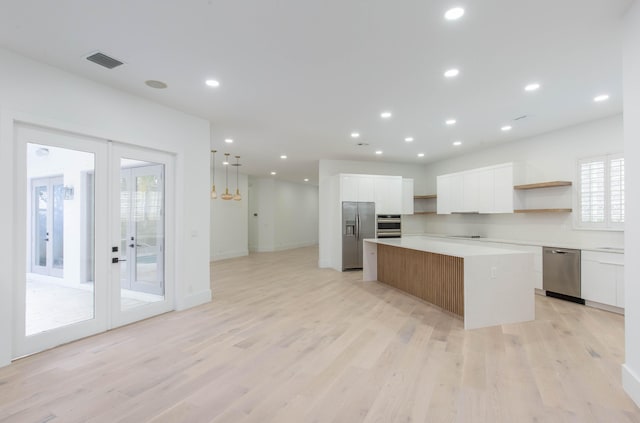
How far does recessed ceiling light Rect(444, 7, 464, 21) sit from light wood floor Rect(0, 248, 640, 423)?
2900 millimetres

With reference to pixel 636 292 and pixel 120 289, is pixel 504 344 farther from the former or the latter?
pixel 120 289

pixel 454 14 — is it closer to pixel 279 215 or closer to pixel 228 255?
pixel 228 255

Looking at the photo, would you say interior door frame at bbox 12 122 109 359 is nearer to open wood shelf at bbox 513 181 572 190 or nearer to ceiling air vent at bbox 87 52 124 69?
ceiling air vent at bbox 87 52 124 69

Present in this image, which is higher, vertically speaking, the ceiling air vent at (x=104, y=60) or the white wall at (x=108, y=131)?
the ceiling air vent at (x=104, y=60)

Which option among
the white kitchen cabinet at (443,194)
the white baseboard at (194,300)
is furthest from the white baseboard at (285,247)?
the white baseboard at (194,300)

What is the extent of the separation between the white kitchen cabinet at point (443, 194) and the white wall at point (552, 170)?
2.16 ft

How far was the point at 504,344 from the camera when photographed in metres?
3.22

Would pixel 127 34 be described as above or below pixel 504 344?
above

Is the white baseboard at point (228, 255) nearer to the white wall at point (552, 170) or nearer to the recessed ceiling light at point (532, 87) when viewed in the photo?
the white wall at point (552, 170)

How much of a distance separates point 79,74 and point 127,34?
1229 mm

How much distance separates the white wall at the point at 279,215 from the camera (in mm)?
11852

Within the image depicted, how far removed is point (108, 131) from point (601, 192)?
721 cm

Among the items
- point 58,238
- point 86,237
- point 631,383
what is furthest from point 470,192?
point 58,238

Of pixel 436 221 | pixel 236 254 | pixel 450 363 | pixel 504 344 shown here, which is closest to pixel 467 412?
pixel 450 363
